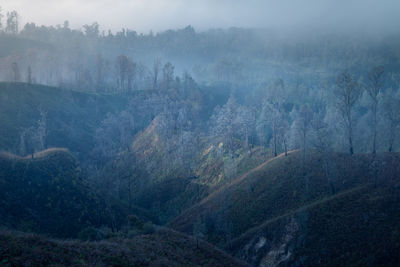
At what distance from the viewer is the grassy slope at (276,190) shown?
1620 inches

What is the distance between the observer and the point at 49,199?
40531mm

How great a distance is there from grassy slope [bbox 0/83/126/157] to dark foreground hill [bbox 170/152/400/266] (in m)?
45.7

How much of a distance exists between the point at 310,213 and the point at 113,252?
26622 mm

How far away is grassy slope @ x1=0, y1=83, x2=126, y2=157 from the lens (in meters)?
70.8

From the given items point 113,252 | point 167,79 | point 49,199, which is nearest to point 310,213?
point 113,252

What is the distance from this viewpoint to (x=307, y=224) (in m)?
34.9

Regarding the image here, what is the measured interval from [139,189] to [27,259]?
5253 cm

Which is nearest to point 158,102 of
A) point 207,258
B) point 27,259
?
point 207,258

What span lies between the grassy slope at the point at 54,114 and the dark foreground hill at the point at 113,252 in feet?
172

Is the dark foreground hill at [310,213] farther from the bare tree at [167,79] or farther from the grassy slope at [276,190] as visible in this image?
the bare tree at [167,79]

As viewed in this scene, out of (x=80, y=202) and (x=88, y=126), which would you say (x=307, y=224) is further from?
(x=88, y=126)

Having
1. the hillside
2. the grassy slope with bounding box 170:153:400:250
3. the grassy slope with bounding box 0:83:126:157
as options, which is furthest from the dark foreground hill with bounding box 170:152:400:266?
the grassy slope with bounding box 0:83:126:157

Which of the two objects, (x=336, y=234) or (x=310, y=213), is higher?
(x=310, y=213)

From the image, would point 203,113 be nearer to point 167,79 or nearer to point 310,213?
point 167,79
